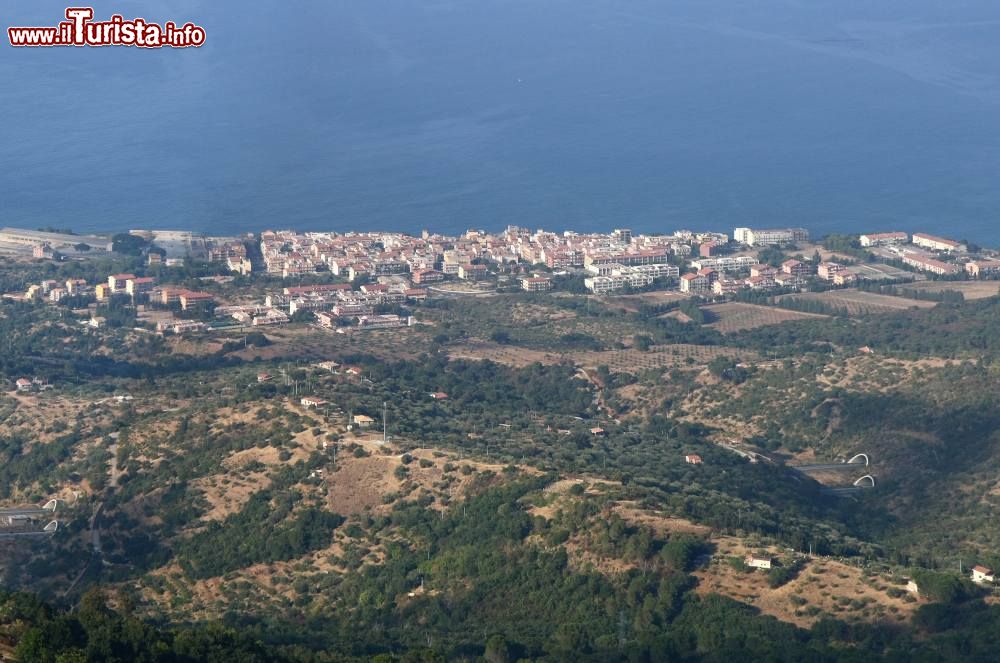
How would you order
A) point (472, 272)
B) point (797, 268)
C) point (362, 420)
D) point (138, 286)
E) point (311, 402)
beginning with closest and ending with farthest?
1. point (362, 420)
2. point (311, 402)
3. point (138, 286)
4. point (797, 268)
5. point (472, 272)

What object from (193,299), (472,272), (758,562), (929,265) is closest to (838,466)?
(758,562)

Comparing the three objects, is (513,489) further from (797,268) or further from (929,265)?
(929,265)

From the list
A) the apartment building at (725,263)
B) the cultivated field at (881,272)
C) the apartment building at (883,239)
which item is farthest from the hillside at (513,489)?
the apartment building at (883,239)

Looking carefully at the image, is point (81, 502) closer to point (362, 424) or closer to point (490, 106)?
point (362, 424)

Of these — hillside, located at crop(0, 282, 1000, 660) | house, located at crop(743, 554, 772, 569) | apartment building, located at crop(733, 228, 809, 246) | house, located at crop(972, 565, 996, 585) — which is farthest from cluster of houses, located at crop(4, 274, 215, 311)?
house, located at crop(972, 565, 996, 585)

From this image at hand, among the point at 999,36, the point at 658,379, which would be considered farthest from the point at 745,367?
the point at 999,36

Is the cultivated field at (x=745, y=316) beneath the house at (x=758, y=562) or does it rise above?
above

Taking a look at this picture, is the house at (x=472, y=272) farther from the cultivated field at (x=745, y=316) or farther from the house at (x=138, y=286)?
the house at (x=138, y=286)
